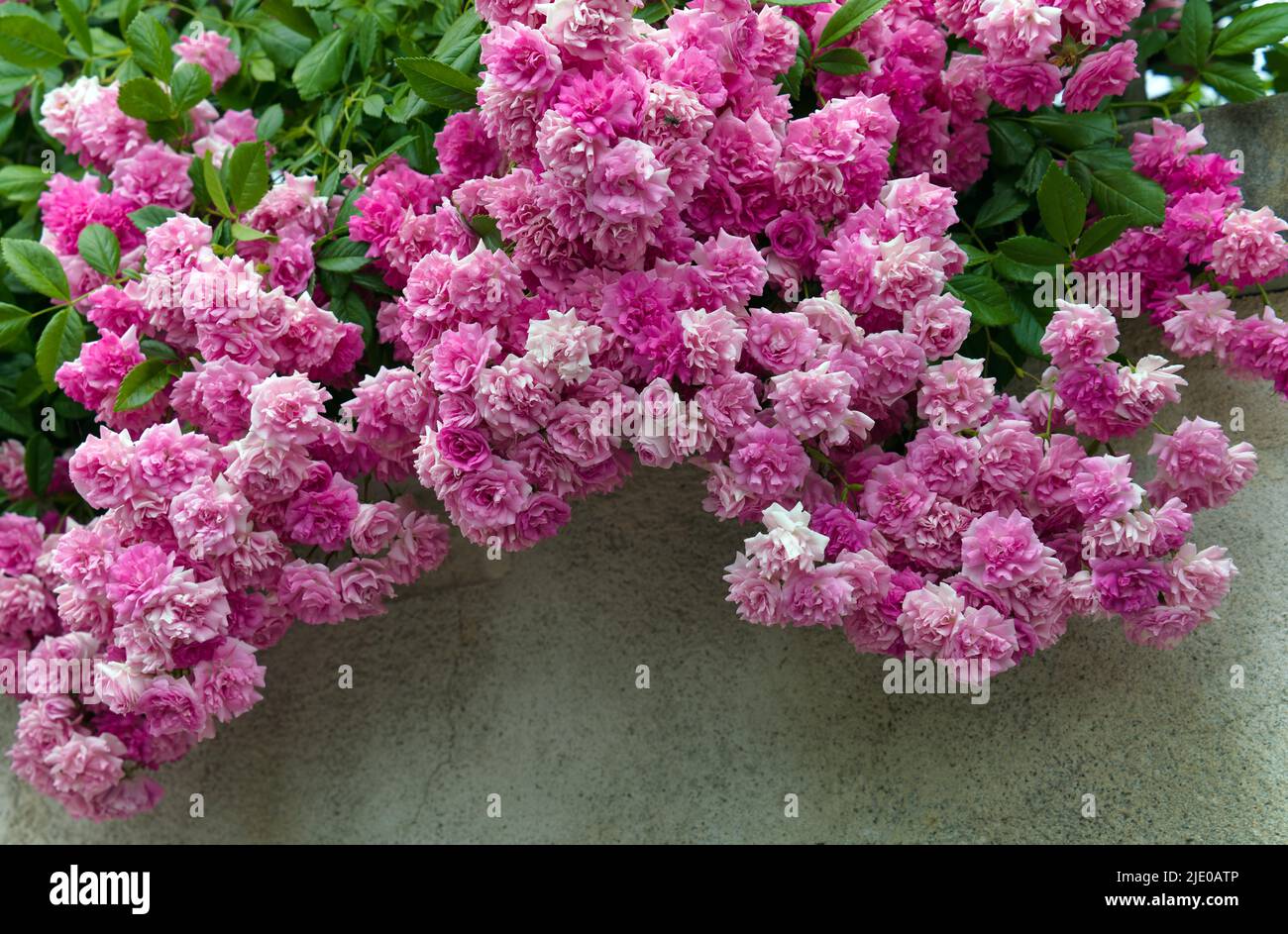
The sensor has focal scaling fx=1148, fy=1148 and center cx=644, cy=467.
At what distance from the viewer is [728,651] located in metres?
1.82

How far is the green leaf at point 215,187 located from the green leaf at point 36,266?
271mm

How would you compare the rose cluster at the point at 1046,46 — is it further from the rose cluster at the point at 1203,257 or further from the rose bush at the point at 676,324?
the rose cluster at the point at 1203,257

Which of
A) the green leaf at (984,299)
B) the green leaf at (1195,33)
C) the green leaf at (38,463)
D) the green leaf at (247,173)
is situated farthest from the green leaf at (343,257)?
the green leaf at (1195,33)

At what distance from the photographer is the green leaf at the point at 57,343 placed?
170cm

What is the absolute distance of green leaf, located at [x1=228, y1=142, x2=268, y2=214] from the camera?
1.65 metres

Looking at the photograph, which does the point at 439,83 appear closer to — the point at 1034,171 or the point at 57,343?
the point at 57,343

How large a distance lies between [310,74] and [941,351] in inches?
42.0

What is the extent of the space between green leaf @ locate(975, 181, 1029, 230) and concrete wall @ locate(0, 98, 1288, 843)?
278mm

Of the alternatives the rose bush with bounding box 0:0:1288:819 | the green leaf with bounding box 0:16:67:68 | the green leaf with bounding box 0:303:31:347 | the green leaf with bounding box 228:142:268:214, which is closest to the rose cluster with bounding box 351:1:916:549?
the rose bush with bounding box 0:0:1288:819

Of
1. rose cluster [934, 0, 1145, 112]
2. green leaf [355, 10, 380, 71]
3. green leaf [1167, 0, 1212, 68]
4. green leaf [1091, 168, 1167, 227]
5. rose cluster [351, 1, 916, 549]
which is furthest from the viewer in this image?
green leaf [355, 10, 380, 71]

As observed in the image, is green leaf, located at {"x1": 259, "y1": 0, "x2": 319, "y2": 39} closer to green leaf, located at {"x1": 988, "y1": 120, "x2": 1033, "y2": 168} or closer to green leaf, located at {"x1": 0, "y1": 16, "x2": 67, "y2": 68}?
green leaf, located at {"x1": 0, "y1": 16, "x2": 67, "y2": 68}

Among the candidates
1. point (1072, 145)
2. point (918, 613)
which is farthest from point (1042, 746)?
point (1072, 145)

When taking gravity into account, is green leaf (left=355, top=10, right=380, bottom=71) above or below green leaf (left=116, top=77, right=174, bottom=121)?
above

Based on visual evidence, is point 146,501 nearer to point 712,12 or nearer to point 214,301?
point 214,301
